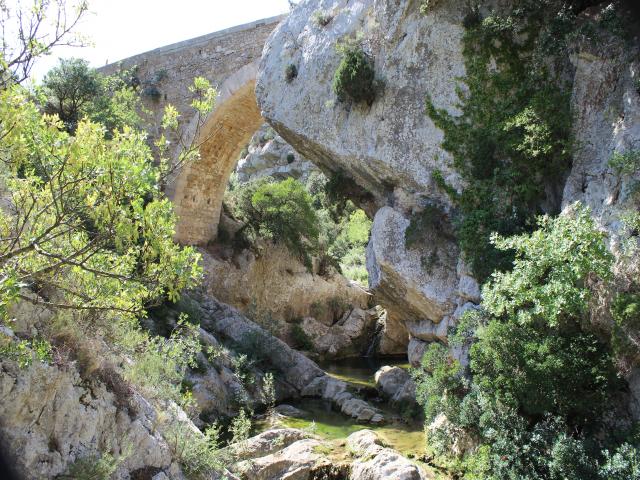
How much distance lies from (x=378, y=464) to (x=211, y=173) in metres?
13.2

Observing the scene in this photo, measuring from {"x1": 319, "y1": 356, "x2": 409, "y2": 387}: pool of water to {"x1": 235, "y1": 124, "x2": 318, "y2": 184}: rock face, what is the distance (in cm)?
1775

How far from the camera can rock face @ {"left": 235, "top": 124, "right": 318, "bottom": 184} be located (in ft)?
112

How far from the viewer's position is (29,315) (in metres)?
5.09

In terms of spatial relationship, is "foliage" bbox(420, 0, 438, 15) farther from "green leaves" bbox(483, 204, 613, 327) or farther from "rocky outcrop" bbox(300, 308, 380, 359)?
"rocky outcrop" bbox(300, 308, 380, 359)

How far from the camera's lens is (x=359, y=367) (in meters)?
16.6

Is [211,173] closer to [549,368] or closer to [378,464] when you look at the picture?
[378,464]

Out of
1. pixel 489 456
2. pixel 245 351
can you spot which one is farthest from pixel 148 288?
pixel 245 351

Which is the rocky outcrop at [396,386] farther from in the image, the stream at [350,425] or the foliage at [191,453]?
the foliage at [191,453]

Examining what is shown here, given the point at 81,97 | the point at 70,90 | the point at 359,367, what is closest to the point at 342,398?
the point at 359,367

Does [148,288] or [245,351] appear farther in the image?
[245,351]

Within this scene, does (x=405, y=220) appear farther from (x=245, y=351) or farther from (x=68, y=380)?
(x=68, y=380)

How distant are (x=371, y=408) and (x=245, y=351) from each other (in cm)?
354

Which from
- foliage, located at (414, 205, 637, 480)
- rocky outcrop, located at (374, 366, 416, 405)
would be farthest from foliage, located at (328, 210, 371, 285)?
foliage, located at (414, 205, 637, 480)

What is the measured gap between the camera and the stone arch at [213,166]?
16719mm
